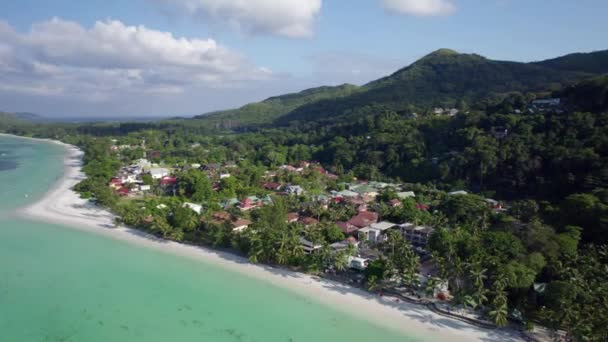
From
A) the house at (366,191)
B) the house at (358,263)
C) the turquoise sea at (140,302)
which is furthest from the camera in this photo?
the house at (366,191)

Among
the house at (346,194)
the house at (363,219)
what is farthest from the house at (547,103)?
the house at (363,219)

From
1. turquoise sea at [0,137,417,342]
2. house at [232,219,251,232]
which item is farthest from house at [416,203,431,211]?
turquoise sea at [0,137,417,342]

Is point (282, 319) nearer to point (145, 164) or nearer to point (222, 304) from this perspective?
point (222, 304)

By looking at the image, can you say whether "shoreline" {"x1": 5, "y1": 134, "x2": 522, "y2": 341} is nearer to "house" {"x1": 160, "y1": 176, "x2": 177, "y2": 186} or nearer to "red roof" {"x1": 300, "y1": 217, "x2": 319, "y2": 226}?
"red roof" {"x1": 300, "y1": 217, "x2": 319, "y2": 226}

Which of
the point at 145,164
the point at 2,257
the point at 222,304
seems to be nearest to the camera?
the point at 222,304

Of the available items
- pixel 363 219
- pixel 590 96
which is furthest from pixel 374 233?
pixel 590 96

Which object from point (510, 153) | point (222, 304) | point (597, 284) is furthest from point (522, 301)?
point (510, 153)

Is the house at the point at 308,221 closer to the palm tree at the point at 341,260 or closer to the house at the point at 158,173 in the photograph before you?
the palm tree at the point at 341,260
